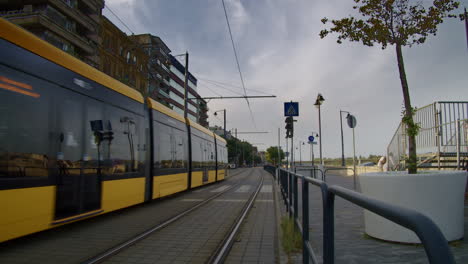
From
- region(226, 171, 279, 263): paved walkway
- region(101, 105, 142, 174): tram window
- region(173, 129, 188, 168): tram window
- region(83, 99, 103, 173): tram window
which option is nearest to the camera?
region(226, 171, 279, 263): paved walkway

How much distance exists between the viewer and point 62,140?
5426 mm

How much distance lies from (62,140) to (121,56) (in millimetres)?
38730

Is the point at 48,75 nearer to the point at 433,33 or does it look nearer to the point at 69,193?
the point at 69,193

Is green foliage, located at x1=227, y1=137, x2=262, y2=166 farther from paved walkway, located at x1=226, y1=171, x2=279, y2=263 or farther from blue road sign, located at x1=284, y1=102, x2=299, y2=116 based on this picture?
paved walkway, located at x1=226, y1=171, x2=279, y2=263

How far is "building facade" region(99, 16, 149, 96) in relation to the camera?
37969 millimetres

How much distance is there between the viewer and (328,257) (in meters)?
1.95

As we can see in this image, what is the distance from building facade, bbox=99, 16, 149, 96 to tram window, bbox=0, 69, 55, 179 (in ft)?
103

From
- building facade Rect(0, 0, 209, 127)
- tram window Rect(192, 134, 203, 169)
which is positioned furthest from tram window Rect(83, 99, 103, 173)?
building facade Rect(0, 0, 209, 127)

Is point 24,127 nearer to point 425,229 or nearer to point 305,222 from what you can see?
point 305,222

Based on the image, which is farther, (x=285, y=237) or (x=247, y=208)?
(x=247, y=208)

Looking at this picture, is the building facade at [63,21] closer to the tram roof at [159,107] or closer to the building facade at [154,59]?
the building facade at [154,59]

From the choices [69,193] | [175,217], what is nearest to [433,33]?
[175,217]

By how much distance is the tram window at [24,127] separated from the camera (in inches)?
169

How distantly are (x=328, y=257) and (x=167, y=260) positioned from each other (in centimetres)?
295
